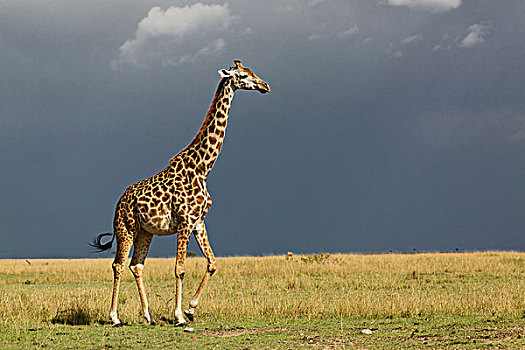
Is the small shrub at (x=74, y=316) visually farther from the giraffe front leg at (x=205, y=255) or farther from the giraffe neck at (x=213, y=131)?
the giraffe neck at (x=213, y=131)

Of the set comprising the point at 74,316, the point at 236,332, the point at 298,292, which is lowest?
the point at 74,316

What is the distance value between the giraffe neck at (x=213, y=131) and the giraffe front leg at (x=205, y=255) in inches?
44.7

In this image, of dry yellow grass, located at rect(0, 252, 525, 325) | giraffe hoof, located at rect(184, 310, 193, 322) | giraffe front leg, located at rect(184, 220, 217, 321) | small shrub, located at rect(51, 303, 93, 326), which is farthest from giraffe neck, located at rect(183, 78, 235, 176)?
small shrub, located at rect(51, 303, 93, 326)

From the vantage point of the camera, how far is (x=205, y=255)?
11055 mm

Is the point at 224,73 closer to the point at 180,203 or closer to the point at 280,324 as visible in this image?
the point at 180,203

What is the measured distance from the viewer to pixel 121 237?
11.3m

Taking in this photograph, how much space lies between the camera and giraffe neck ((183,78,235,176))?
11.2 metres

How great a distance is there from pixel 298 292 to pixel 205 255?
7.63m

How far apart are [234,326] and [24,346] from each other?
12.1ft

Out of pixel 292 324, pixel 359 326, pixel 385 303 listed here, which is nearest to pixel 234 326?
pixel 292 324

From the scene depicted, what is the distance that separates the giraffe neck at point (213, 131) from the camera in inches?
442

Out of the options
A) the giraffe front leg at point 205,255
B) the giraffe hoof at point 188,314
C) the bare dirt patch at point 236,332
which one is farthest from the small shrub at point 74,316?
the bare dirt patch at point 236,332

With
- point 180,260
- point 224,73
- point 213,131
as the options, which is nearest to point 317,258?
point 213,131

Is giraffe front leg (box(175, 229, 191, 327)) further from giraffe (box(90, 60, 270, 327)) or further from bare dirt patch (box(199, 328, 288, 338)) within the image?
bare dirt patch (box(199, 328, 288, 338))
